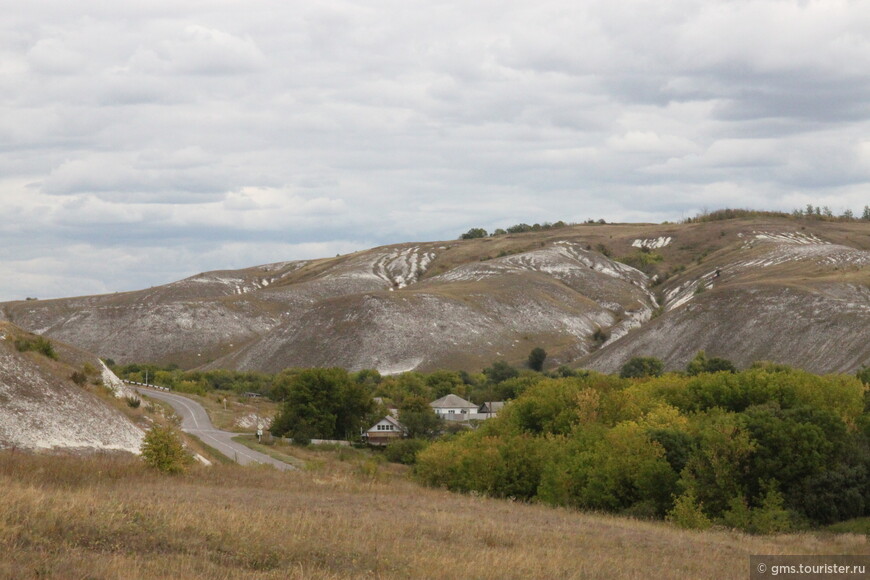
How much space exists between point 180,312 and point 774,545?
513 feet

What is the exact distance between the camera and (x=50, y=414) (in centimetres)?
3262

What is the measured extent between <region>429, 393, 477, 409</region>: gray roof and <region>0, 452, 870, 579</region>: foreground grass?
219ft

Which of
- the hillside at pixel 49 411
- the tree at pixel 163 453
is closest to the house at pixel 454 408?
the hillside at pixel 49 411

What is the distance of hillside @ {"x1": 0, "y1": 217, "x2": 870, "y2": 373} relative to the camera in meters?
108

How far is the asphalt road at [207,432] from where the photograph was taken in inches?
1842

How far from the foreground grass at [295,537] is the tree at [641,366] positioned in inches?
2974

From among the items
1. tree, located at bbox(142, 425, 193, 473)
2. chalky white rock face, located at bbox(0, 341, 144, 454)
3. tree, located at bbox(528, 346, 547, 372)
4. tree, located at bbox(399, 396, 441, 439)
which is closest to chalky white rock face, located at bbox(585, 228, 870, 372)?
tree, located at bbox(528, 346, 547, 372)

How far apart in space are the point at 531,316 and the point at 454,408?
6095cm

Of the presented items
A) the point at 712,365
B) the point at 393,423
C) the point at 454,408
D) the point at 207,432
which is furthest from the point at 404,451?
the point at 712,365

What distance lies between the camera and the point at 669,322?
119250mm

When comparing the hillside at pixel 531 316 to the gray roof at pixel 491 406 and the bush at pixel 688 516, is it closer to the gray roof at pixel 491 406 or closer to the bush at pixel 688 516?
the gray roof at pixel 491 406

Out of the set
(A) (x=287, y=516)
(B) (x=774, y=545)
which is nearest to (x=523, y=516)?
(B) (x=774, y=545)

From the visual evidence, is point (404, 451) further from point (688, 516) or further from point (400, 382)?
point (400, 382)

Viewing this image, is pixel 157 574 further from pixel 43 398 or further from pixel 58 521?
pixel 43 398
